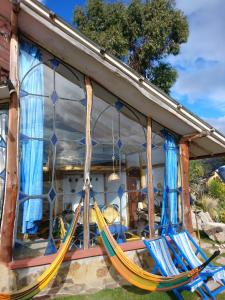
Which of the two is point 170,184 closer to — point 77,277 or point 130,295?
point 130,295

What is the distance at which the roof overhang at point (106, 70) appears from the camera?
15.0ft

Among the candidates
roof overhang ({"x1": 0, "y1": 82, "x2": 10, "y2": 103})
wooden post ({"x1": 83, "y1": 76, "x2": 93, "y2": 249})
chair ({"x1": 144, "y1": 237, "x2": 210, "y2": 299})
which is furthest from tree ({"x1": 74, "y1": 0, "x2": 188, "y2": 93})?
chair ({"x1": 144, "y1": 237, "x2": 210, "y2": 299})

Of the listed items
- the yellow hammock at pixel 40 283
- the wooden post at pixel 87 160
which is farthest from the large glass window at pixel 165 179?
the yellow hammock at pixel 40 283

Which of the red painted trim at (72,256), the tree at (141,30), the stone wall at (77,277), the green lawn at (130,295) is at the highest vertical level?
the tree at (141,30)

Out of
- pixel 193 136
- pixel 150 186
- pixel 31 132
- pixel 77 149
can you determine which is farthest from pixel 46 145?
pixel 193 136

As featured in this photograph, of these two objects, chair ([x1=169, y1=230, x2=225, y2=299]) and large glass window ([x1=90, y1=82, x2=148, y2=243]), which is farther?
large glass window ([x1=90, y1=82, x2=148, y2=243])

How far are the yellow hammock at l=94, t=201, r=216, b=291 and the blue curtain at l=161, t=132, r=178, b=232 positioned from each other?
74.4 inches

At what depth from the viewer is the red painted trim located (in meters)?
4.26

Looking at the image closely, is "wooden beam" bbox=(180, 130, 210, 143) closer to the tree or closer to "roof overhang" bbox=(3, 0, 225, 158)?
"roof overhang" bbox=(3, 0, 225, 158)

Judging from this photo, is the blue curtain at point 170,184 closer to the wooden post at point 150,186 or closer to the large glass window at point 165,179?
the large glass window at point 165,179

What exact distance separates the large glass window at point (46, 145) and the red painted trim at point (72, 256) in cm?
17

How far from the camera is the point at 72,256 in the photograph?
4.77 metres

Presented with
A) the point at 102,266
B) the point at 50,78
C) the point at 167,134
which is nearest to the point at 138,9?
the point at 167,134

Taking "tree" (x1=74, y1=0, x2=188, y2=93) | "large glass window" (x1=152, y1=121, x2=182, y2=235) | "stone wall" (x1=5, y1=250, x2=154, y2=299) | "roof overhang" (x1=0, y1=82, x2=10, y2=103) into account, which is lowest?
"stone wall" (x1=5, y1=250, x2=154, y2=299)
